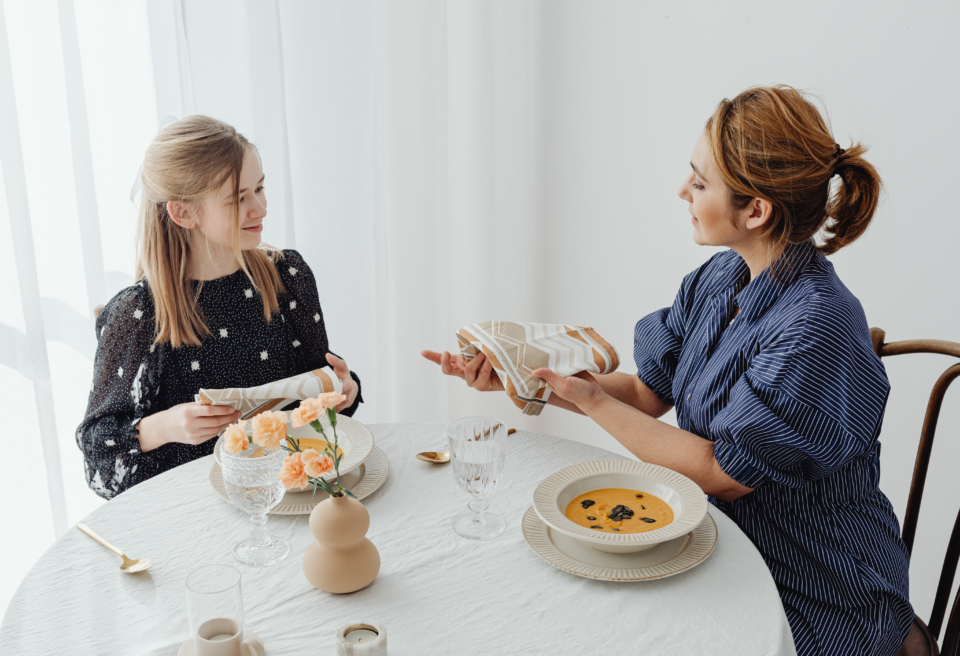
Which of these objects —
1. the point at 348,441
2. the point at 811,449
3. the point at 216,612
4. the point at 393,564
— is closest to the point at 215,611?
the point at 216,612

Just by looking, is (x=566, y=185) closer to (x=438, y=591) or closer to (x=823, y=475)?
(x=823, y=475)

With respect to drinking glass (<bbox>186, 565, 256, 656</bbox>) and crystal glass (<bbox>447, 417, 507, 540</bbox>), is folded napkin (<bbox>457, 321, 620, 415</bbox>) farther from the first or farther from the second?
drinking glass (<bbox>186, 565, 256, 656</bbox>)

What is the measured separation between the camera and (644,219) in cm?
245

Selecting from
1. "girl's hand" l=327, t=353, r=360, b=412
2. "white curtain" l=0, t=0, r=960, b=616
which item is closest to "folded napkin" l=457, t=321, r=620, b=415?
"girl's hand" l=327, t=353, r=360, b=412

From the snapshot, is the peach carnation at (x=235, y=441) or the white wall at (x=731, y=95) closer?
the peach carnation at (x=235, y=441)

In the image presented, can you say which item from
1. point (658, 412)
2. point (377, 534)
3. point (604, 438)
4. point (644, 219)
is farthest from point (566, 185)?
point (377, 534)

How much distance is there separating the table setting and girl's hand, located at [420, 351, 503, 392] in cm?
26

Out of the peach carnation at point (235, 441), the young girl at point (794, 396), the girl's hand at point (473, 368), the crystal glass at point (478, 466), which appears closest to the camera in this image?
the peach carnation at point (235, 441)

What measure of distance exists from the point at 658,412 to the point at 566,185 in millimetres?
1200

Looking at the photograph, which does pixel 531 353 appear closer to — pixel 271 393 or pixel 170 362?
pixel 271 393

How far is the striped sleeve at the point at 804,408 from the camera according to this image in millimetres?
1147

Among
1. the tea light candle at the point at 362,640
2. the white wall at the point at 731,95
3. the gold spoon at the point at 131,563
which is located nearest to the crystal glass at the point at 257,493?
the gold spoon at the point at 131,563

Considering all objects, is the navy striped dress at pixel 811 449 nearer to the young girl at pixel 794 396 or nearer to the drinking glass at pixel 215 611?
the young girl at pixel 794 396

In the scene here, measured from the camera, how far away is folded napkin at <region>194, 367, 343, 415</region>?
1.30m
